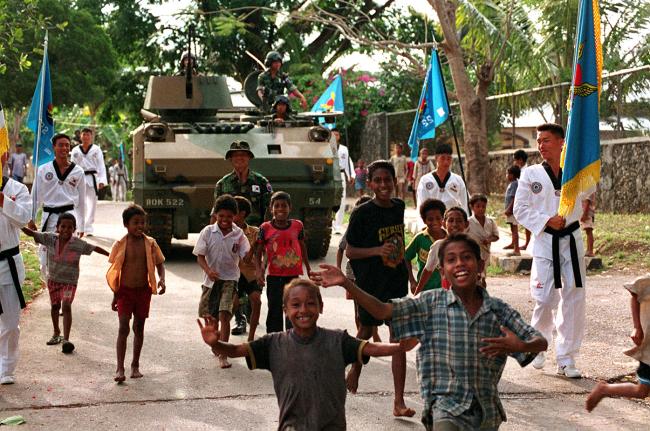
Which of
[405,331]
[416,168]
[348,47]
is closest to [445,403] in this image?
[405,331]

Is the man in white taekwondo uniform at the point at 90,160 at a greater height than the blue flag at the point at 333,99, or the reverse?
the blue flag at the point at 333,99

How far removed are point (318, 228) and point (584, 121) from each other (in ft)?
24.1

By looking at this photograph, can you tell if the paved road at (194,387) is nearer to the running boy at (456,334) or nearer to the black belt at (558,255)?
the black belt at (558,255)

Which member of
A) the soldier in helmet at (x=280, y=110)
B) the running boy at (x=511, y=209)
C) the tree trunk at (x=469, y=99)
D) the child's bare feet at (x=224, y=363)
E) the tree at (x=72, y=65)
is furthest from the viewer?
the tree at (x=72, y=65)

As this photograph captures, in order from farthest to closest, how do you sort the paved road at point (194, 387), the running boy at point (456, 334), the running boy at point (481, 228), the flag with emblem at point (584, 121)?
the running boy at point (481, 228)
the flag with emblem at point (584, 121)
the paved road at point (194, 387)
the running boy at point (456, 334)

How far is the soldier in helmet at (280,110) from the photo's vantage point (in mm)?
16234

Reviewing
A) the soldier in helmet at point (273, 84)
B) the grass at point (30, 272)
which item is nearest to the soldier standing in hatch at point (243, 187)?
the grass at point (30, 272)

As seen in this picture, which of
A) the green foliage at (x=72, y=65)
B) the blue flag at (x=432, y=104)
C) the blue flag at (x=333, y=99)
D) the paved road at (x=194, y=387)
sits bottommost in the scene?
the paved road at (x=194, y=387)

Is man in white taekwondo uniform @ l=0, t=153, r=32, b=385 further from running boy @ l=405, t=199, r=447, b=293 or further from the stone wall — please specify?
the stone wall

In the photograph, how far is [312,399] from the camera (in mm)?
5145

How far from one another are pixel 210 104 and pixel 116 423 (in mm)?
10488

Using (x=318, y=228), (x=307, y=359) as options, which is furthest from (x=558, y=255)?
(x=318, y=228)

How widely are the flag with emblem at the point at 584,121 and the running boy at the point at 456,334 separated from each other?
3479 millimetres

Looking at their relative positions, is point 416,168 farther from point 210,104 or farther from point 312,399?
point 312,399
